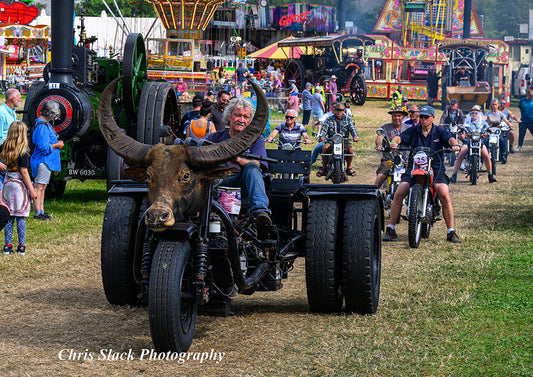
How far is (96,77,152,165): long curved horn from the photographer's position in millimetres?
6109

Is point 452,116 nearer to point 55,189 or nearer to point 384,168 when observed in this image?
point 384,168

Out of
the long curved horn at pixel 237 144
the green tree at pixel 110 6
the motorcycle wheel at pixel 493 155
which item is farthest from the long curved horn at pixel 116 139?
the green tree at pixel 110 6

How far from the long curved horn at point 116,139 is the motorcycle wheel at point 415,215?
5.21 meters

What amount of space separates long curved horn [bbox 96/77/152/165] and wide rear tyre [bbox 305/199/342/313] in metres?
1.66

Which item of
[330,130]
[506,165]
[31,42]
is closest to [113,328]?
[330,130]

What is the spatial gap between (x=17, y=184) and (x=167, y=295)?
505 cm

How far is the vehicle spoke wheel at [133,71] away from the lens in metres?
13.2

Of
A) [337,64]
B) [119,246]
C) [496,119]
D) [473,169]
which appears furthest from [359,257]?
[337,64]

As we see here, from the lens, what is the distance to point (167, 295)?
18.3 feet

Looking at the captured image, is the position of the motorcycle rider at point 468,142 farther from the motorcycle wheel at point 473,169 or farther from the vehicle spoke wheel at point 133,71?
the vehicle spoke wheel at point 133,71

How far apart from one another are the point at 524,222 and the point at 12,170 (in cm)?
753

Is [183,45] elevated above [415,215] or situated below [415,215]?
above

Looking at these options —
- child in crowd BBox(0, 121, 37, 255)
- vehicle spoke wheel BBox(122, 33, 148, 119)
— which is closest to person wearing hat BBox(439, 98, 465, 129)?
vehicle spoke wheel BBox(122, 33, 148, 119)

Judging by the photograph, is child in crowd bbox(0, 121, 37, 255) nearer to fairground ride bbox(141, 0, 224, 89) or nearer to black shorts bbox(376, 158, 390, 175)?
black shorts bbox(376, 158, 390, 175)
